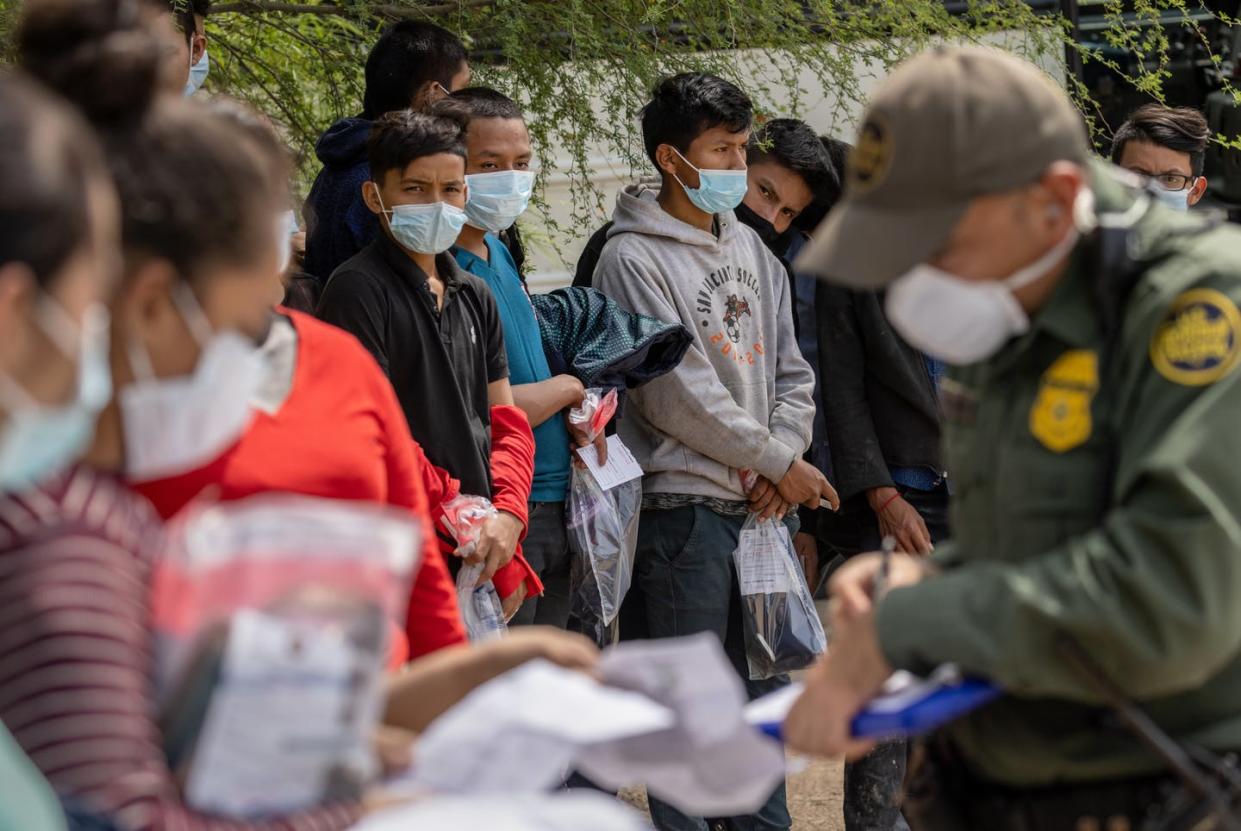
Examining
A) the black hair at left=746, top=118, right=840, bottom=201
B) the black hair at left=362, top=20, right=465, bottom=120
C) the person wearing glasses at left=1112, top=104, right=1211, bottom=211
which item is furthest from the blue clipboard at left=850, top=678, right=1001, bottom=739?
the person wearing glasses at left=1112, top=104, right=1211, bottom=211

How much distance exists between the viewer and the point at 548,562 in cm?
423

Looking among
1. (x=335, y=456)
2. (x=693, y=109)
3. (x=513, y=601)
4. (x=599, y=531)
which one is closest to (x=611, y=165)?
(x=693, y=109)

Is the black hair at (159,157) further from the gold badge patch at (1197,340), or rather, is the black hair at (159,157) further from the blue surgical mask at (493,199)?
the blue surgical mask at (493,199)

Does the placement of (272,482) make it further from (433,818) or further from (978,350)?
(978,350)

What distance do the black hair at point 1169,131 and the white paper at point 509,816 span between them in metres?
4.07

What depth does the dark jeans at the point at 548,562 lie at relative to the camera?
13.7 ft

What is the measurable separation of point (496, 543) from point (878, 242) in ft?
6.27

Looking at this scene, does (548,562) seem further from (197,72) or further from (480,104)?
(197,72)

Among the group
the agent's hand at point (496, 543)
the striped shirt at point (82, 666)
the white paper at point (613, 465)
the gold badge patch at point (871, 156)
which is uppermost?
the gold badge patch at point (871, 156)

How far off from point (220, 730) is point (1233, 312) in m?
1.24

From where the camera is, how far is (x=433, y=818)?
1.58m

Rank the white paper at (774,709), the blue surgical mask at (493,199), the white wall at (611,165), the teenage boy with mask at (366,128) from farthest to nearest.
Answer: the white wall at (611,165) → the blue surgical mask at (493,199) → the teenage boy with mask at (366,128) → the white paper at (774,709)

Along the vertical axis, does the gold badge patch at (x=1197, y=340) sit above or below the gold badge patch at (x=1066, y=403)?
above

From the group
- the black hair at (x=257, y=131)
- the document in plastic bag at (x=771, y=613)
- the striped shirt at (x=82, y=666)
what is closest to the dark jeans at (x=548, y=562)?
the document in plastic bag at (x=771, y=613)
